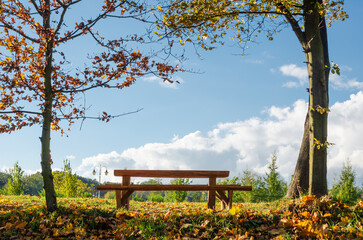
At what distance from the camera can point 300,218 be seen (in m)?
6.00

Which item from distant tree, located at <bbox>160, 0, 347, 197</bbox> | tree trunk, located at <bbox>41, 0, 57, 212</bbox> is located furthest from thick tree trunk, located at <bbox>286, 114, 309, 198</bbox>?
tree trunk, located at <bbox>41, 0, 57, 212</bbox>

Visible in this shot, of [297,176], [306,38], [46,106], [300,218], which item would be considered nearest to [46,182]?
[46,106]

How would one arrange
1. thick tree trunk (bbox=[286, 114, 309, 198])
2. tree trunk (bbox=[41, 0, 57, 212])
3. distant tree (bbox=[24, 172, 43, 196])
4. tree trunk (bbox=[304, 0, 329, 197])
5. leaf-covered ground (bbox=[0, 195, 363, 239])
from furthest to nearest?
distant tree (bbox=[24, 172, 43, 196]) → thick tree trunk (bbox=[286, 114, 309, 198]) → tree trunk (bbox=[41, 0, 57, 212]) → tree trunk (bbox=[304, 0, 329, 197]) → leaf-covered ground (bbox=[0, 195, 363, 239])

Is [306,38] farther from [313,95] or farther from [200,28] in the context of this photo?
Answer: [200,28]

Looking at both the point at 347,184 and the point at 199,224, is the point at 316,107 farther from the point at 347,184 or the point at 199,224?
the point at 347,184

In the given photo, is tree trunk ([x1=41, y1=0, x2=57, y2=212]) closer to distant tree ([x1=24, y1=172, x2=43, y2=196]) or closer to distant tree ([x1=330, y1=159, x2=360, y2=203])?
distant tree ([x1=330, y1=159, x2=360, y2=203])

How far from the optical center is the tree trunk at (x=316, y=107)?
7.32 m

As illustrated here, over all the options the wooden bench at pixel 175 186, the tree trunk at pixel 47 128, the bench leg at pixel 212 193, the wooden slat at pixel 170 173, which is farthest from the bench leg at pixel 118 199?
the bench leg at pixel 212 193

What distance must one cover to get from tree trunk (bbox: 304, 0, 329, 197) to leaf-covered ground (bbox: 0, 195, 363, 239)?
94 centimetres

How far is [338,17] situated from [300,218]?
5388 mm

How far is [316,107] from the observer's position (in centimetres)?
749

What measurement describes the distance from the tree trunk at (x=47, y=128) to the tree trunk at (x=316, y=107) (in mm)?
5974

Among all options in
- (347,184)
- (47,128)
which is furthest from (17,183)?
(347,184)

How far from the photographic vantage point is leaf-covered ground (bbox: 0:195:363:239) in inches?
212
